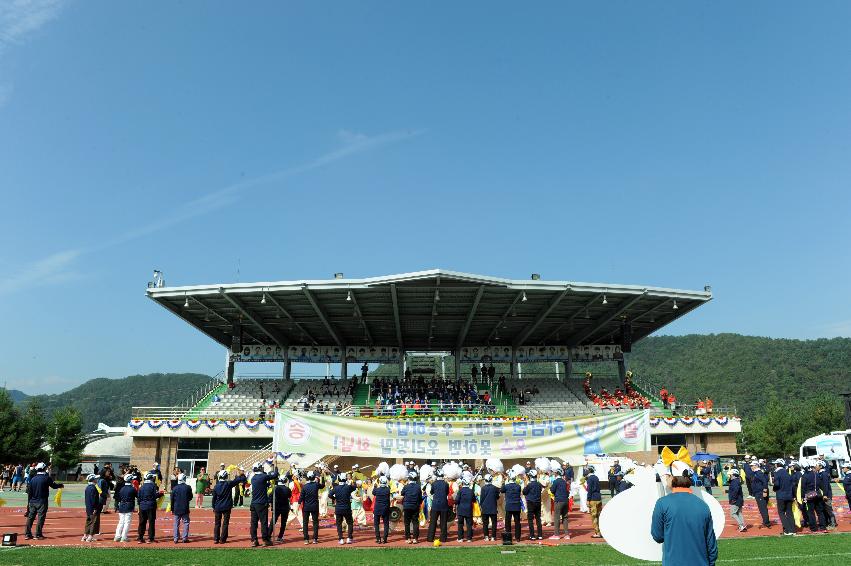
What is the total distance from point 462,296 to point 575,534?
816 inches

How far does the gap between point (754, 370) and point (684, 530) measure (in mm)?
132152

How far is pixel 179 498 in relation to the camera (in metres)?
15.8

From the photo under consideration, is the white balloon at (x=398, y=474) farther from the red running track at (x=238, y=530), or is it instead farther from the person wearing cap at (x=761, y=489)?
the person wearing cap at (x=761, y=489)

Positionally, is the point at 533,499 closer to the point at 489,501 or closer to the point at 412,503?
the point at 489,501

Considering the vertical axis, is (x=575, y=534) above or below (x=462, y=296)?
below

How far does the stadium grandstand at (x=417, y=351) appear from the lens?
36375mm

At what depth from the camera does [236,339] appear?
46.8 m

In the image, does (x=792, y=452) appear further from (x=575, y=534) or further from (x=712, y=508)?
(x=712, y=508)

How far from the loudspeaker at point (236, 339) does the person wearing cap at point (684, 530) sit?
41.6 m

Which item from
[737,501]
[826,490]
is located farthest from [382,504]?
[826,490]

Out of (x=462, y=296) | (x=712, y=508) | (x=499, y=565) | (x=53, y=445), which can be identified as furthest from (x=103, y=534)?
(x=53, y=445)

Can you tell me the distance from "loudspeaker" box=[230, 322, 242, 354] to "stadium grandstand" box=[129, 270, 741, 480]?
13 centimetres

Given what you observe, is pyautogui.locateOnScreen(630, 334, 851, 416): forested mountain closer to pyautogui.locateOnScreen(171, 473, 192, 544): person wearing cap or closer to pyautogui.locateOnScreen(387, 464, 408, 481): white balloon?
pyautogui.locateOnScreen(387, 464, 408, 481): white balloon

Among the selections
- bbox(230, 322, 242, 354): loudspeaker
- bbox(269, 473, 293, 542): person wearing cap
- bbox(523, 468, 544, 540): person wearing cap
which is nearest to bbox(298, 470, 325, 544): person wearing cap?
bbox(269, 473, 293, 542): person wearing cap
